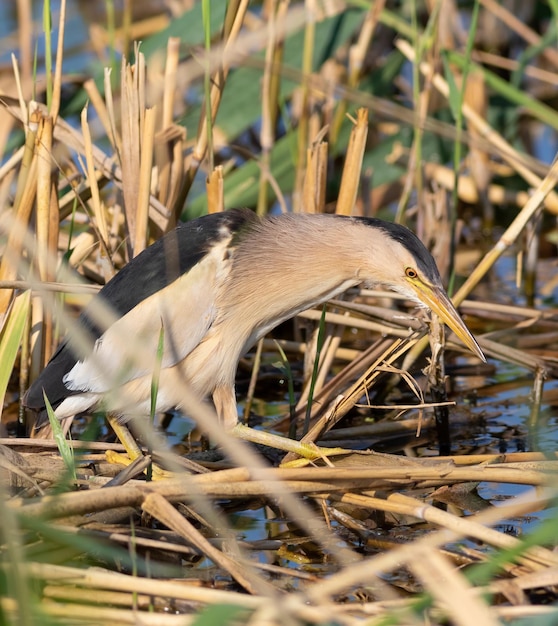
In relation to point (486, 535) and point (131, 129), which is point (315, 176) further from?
point (486, 535)

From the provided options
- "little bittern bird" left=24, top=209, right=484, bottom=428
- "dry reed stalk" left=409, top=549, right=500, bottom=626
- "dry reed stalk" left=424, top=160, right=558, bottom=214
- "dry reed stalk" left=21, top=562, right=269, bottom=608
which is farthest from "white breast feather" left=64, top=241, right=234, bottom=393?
"dry reed stalk" left=424, top=160, right=558, bottom=214

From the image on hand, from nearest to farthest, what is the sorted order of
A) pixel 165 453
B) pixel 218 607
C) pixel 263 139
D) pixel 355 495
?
pixel 218 607 → pixel 165 453 → pixel 355 495 → pixel 263 139

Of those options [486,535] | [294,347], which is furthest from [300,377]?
[486,535]

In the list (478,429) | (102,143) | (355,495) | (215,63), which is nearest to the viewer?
(355,495)

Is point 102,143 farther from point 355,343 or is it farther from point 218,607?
point 218,607

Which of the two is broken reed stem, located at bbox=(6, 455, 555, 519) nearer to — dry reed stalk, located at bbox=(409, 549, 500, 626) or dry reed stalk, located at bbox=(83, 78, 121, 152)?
dry reed stalk, located at bbox=(409, 549, 500, 626)

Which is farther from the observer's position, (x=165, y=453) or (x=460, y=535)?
(x=460, y=535)

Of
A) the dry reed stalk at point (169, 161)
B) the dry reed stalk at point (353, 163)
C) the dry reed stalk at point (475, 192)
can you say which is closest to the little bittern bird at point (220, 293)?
the dry reed stalk at point (353, 163)

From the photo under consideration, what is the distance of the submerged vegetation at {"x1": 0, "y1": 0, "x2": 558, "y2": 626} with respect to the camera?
186 cm

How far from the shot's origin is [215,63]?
295 centimetres

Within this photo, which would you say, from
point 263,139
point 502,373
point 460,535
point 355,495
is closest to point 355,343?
point 502,373

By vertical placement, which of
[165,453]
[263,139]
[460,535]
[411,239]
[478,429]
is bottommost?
[478,429]

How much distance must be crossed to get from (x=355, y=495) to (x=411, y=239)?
70cm

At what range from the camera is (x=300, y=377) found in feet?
11.8
